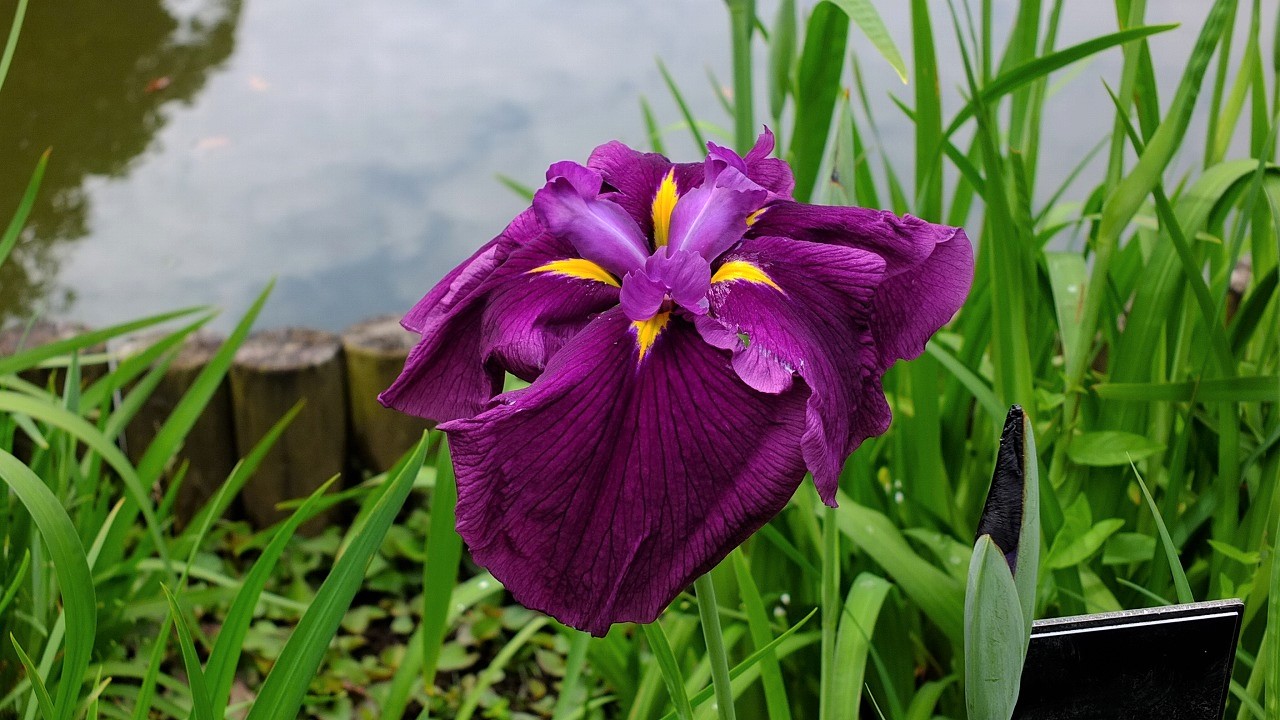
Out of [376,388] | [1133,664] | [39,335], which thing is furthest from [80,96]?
[1133,664]

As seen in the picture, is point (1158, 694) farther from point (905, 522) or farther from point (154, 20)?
point (154, 20)

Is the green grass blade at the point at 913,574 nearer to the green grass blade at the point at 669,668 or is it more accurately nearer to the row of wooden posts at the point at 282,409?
the green grass blade at the point at 669,668

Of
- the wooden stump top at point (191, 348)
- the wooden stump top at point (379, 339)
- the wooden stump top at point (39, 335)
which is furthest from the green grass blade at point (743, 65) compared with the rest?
the wooden stump top at point (39, 335)

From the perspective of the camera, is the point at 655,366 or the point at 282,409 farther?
the point at 282,409

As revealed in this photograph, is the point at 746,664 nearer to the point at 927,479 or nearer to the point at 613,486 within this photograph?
the point at 613,486

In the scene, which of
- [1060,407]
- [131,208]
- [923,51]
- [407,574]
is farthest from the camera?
[131,208]

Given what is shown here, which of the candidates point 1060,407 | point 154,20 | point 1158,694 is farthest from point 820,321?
point 154,20

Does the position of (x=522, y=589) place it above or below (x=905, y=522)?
above
